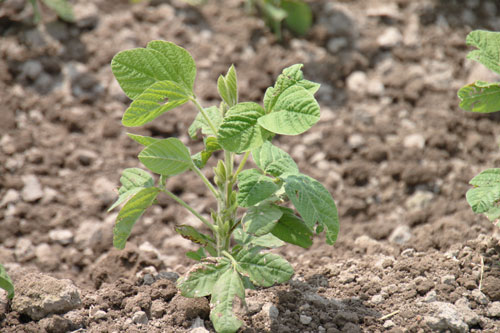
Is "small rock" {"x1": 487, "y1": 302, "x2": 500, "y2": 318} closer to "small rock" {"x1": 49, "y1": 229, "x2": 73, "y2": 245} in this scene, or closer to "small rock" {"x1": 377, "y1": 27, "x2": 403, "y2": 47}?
"small rock" {"x1": 49, "y1": 229, "x2": 73, "y2": 245}

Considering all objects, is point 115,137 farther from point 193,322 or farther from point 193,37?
point 193,322

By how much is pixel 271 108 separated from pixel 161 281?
774 mm

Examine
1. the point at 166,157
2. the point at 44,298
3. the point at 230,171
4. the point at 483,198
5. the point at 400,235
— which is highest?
the point at 166,157

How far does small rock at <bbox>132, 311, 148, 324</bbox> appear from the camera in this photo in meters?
1.86

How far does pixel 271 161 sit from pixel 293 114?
0.74ft

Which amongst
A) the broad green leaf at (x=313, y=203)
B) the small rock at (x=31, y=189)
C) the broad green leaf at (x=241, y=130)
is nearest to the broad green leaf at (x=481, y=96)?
the broad green leaf at (x=313, y=203)

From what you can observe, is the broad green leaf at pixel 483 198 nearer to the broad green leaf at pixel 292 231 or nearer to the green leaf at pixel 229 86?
the broad green leaf at pixel 292 231

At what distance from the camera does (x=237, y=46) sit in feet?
11.7

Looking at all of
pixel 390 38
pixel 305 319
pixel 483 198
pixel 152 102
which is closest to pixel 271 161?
pixel 152 102

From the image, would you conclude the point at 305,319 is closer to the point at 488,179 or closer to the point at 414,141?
the point at 488,179

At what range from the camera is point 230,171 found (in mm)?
1841

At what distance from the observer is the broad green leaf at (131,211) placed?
1.81 metres

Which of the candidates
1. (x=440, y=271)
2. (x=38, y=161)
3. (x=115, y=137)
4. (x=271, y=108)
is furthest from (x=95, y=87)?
(x=440, y=271)

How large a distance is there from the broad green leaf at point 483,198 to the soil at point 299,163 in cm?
31
